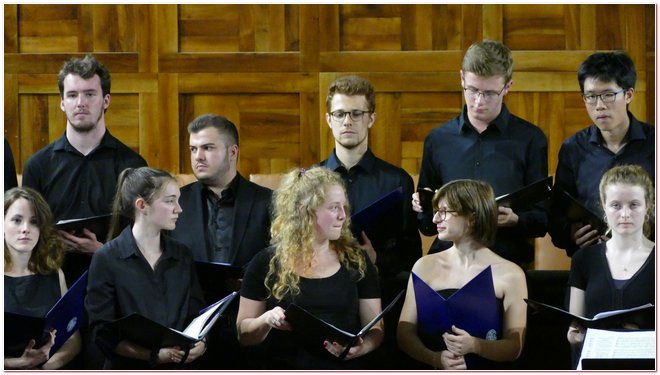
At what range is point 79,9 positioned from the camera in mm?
4676

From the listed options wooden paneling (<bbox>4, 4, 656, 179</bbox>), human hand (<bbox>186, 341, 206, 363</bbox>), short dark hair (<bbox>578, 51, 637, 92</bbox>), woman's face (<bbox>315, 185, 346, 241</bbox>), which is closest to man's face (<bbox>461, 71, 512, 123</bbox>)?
short dark hair (<bbox>578, 51, 637, 92</bbox>)

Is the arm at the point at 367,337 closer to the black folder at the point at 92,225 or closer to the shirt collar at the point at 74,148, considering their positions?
the black folder at the point at 92,225

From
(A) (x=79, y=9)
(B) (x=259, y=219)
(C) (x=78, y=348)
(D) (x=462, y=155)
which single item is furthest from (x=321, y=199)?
(A) (x=79, y=9)

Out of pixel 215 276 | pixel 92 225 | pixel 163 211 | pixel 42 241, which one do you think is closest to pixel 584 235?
pixel 215 276

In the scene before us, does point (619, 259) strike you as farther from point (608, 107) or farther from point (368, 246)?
point (368, 246)

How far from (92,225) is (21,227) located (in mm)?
202

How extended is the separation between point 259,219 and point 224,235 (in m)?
0.12

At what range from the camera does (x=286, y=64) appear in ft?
15.3

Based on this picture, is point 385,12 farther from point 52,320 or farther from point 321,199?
point 52,320

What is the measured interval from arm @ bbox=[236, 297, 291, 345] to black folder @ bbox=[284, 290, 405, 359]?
6 centimetres

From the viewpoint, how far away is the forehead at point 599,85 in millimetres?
3160

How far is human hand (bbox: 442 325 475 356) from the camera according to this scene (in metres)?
2.79

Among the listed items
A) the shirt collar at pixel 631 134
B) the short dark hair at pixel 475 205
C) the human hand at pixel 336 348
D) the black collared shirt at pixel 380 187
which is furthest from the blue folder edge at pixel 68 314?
the shirt collar at pixel 631 134

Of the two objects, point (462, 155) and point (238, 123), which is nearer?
point (462, 155)
